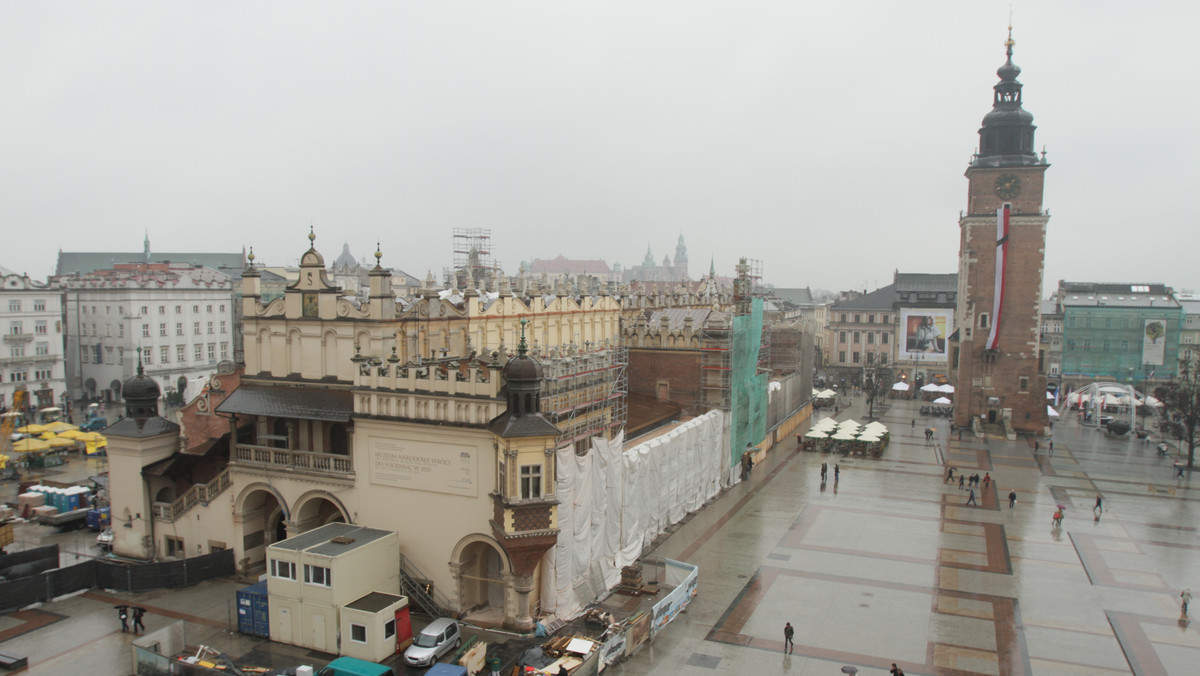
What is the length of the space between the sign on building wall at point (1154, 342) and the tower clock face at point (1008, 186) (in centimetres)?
2957

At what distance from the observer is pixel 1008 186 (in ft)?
218

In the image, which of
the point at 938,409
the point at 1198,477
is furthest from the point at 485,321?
the point at 938,409

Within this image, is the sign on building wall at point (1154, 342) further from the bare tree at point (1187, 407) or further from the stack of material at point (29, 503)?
the stack of material at point (29, 503)

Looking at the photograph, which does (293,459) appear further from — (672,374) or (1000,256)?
(1000,256)

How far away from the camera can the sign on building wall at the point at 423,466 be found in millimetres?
27406

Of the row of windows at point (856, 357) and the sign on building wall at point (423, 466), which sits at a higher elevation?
the sign on building wall at point (423, 466)

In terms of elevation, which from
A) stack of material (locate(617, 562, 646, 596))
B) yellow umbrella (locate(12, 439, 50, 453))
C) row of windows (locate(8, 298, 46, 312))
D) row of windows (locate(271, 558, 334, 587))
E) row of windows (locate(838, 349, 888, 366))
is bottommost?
stack of material (locate(617, 562, 646, 596))

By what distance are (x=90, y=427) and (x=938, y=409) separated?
75047mm

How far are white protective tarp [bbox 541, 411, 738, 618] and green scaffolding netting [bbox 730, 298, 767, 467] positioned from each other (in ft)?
16.6

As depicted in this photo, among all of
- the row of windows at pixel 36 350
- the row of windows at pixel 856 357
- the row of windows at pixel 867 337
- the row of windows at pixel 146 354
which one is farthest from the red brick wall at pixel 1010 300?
the row of windows at pixel 36 350

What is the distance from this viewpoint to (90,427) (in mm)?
61875

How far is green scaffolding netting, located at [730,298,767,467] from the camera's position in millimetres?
47812

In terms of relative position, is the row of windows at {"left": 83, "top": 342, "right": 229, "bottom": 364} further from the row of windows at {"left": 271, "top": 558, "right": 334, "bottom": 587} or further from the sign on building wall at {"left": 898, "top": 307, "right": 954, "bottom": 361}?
the sign on building wall at {"left": 898, "top": 307, "right": 954, "bottom": 361}

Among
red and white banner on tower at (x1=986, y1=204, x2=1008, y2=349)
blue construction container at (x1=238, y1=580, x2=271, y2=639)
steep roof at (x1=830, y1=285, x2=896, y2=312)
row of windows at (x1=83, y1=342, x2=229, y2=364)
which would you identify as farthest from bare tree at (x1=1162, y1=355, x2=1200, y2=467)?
row of windows at (x1=83, y1=342, x2=229, y2=364)
